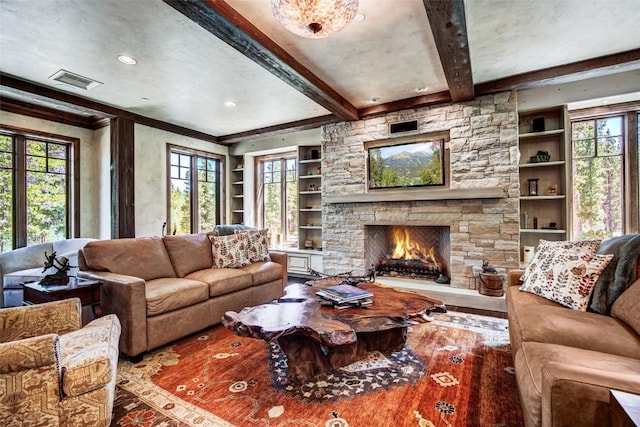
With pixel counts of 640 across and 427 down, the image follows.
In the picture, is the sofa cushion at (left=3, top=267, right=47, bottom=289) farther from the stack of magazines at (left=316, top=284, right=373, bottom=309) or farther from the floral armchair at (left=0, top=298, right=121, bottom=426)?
the stack of magazines at (left=316, top=284, right=373, bottom=309)

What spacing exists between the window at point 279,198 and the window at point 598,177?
419 centimetres

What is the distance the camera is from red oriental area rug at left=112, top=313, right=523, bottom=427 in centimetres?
164

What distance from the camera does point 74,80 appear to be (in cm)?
331

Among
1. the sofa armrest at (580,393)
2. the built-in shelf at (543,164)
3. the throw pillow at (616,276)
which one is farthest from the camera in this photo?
the built-in shelf at (543,164)

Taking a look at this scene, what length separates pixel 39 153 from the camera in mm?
4258

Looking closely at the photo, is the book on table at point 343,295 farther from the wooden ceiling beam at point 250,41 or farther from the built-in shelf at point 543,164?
the built-in shelf at point 543,164

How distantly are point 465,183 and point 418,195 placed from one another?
59 centimetres

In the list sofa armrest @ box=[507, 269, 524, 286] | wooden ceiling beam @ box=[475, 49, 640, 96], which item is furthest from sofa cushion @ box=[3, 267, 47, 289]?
wooden ceiling beam @ box=[475, 49, 640, 96]

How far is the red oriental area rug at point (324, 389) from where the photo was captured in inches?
64.4

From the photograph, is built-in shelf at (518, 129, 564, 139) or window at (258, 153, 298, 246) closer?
built-in shelf at (518, 129, 564, 139)

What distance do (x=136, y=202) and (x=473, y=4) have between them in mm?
4770

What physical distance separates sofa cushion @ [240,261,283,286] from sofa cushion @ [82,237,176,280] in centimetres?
83

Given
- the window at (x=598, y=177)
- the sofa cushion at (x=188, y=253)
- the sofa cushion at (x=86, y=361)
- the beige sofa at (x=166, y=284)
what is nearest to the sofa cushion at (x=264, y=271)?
the beige sofa at (x=166, y=284)

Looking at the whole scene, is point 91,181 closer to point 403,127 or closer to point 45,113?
point 45,113
